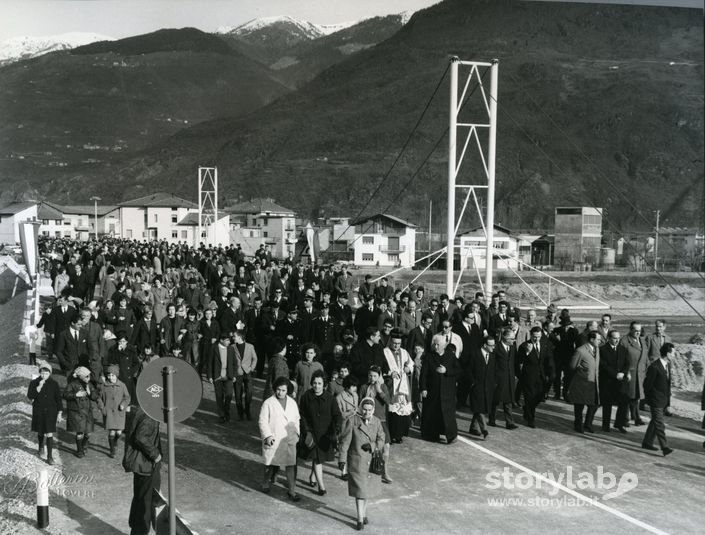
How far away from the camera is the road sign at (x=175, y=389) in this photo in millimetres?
5566

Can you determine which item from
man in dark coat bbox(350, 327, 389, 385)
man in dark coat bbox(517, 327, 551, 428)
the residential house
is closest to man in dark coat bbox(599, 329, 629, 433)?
Result: man in dark coat bbox(517, 327, 551, 428)

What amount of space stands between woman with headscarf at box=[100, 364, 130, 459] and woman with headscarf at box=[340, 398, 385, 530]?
11.8 ft

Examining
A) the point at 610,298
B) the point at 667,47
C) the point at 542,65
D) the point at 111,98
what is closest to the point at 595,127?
the point at 542,65

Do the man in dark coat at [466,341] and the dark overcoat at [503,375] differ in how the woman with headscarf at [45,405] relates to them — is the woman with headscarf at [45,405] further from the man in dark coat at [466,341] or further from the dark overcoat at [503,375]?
the dark overcoat at [503,375]

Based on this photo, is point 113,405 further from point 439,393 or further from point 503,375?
point 503,375

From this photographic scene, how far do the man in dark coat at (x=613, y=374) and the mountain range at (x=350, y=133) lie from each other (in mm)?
101369

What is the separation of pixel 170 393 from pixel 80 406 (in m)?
4.42

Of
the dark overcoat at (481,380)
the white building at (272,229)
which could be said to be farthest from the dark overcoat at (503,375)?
the white building at (272,229)

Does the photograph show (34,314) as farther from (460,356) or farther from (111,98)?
(111,98)

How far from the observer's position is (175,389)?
18.2 ft

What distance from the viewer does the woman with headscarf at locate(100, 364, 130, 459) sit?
9359 mm

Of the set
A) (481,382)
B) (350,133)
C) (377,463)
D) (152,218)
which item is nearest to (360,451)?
(377,463)

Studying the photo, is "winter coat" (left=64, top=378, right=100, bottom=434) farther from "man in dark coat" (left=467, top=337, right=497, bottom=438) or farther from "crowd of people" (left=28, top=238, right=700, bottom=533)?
"man in dark coat" (left=467, top=337, right=497, bottom=438)

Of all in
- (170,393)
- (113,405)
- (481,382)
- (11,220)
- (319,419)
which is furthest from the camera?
(11,220)
